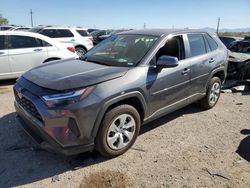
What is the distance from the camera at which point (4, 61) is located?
6.75 m

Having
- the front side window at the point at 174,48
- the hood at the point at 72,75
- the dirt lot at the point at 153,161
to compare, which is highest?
the front side window at the point at 174,48

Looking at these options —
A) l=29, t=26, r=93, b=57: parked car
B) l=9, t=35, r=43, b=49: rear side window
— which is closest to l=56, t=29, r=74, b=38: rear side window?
l=29, t=26, r=93, b=57: parked car

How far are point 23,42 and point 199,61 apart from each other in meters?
5.04

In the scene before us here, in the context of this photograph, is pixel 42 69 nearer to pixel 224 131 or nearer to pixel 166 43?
pixel 166 43

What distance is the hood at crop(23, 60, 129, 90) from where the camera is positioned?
3.07 metres

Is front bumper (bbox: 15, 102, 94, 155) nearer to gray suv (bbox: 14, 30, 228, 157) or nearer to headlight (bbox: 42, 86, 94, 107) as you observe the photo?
gray suv (bbox: 14, 30, 228, 157)

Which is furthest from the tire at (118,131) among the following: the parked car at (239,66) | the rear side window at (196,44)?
the parked car at (239,66)

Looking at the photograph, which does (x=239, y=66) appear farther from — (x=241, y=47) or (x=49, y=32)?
(x=49, y=32)

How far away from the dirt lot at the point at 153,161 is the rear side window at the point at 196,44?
4.53ft

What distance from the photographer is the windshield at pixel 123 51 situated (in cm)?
381

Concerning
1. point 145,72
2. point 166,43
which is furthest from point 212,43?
point 145,72

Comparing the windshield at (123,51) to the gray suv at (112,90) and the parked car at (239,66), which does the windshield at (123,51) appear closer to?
the gray suv at (112,90)

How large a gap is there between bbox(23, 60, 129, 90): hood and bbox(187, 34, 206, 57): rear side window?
5.61ft

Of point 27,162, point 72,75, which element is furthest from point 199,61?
point 27,162
